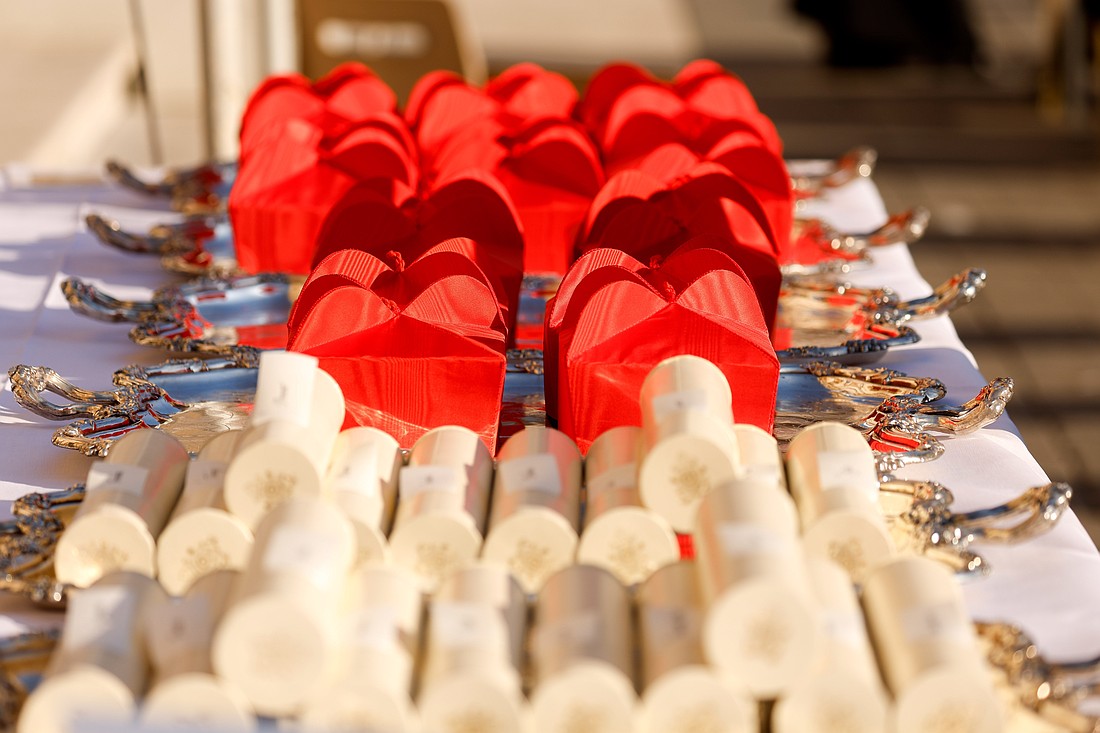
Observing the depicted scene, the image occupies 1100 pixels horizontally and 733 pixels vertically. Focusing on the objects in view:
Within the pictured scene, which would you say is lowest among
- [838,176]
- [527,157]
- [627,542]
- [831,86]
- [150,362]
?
→ [627,542]

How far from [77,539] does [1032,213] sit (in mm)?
3452

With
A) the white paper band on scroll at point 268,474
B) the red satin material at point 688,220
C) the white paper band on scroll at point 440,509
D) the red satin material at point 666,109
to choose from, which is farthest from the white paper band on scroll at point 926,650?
the red satin material at point 666,109

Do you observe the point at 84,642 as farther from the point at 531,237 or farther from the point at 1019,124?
the point at 1019,124

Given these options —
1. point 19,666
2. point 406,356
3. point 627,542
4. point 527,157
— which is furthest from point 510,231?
point 19,666

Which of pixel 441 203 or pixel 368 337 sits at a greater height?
pixel 441 203

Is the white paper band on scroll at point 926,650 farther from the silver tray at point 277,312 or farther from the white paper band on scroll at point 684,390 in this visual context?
the silver tray at point 277,312

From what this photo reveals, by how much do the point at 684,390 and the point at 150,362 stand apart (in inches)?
23.7

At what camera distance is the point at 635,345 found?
933 millimetres

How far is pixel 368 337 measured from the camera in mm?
948

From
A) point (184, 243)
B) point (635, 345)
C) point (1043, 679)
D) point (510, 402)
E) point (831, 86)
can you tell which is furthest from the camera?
point (831, 86)

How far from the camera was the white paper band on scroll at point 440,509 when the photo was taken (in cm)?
76

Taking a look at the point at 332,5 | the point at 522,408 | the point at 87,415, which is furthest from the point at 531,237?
the point at 332,5

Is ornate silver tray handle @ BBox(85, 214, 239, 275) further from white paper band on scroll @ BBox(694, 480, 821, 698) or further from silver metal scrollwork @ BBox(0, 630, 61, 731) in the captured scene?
white paper band on scroll @ BBox(694, 480, 821, 698)

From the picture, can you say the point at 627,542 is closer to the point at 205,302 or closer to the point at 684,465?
the point at 684,465
